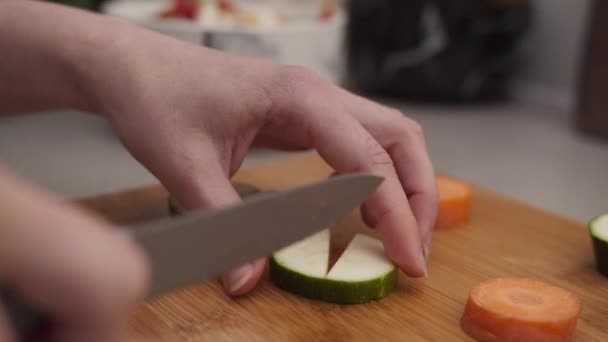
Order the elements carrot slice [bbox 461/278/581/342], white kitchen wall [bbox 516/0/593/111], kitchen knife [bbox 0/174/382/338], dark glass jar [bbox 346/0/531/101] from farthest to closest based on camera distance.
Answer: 1. white kitchen wall [bbox 516/0/593/111]
2. dark glass jar [bbox 346/0/531/101]
3. carrot slice [bbox 461/278/581/342]
4. kitchen knife [bbox 0/174/382/338]

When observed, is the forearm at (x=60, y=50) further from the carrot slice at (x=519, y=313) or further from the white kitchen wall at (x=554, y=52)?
the white kitchen wall at (x=554, y=52)

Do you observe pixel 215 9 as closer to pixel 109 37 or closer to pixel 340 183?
pixel 109 37

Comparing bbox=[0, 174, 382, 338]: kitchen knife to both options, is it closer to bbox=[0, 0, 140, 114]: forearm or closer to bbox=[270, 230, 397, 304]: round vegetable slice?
bbox=[270, 230, 397, 304]: round vegetable slice

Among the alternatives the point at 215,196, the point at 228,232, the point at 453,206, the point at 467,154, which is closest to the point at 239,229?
the point at 228,232

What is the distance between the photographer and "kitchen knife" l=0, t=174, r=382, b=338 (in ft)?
1.97

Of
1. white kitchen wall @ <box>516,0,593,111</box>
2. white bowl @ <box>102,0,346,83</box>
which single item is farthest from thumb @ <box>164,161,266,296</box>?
white kitchen wall @ <box>516,0,593,111</box>

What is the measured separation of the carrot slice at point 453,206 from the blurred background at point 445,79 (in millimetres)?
334

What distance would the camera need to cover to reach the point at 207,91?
97 centimetres

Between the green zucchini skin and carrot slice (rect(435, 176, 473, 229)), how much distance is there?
0.25 m

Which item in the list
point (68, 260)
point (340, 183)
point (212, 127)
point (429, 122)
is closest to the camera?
point (68, 260)

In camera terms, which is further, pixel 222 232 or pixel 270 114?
pixel 270 114

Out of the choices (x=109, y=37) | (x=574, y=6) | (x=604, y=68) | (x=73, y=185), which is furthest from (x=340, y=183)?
(x=574, y=6)

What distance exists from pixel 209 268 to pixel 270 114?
1.13 ft

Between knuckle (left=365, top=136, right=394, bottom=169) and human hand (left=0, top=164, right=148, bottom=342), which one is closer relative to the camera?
human hand (left=0, top=164, right=148, bottom=342)
